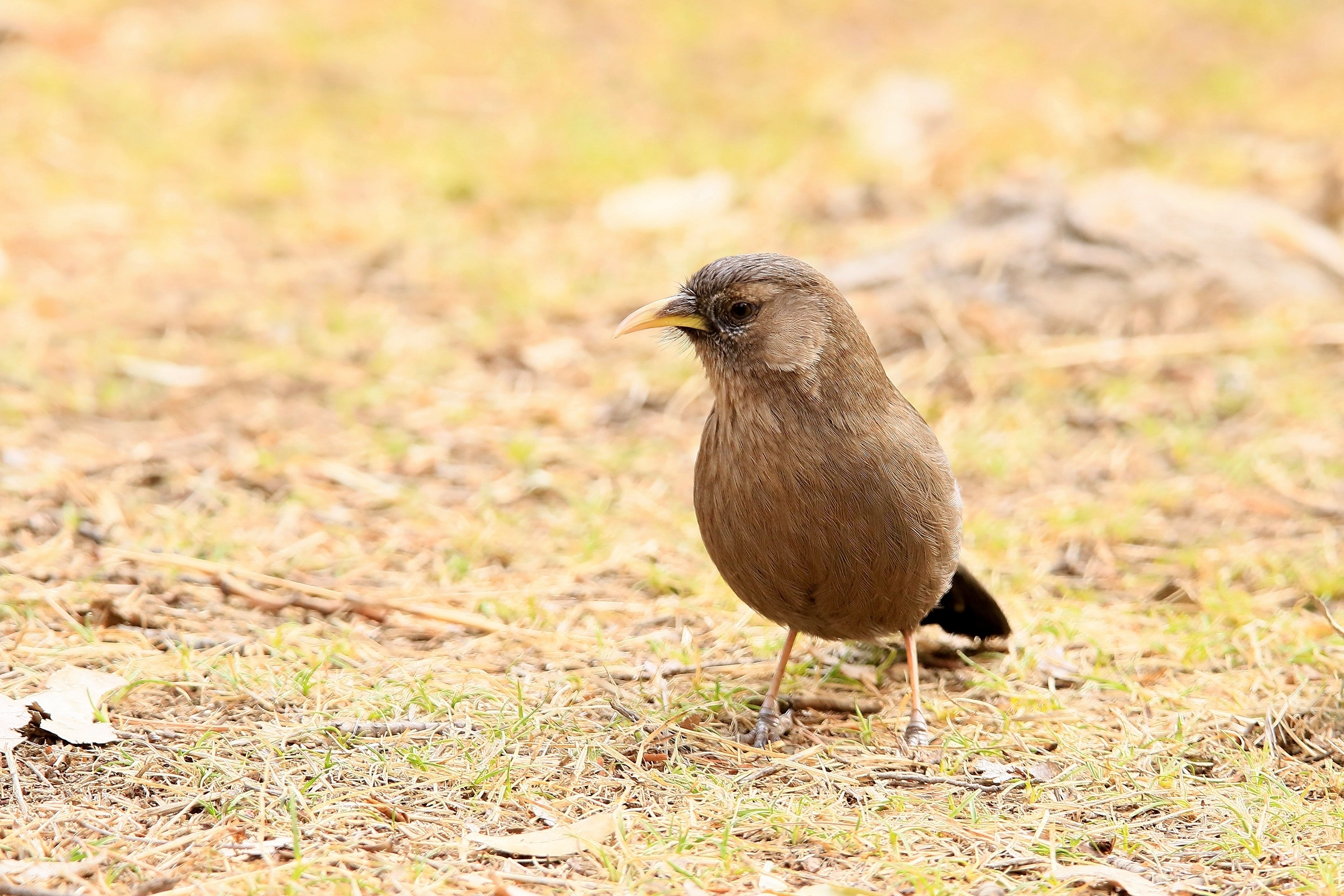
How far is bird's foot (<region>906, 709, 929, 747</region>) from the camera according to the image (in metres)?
3.82

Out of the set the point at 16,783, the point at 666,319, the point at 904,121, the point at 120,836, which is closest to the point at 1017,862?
the point at 666,319

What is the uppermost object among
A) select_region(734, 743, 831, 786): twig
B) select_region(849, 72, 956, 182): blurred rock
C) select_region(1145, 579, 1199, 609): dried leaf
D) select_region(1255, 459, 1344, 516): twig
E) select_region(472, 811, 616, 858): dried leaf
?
select_region(849, 72, 956, 182): blurred rock

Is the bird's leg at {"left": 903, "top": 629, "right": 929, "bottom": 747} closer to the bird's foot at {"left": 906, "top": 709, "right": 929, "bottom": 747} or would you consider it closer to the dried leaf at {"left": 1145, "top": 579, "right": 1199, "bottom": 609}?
the bird's foot at {"left": 906, "top": 709, "right": 929, "bottom": 747}

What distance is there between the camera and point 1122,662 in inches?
171

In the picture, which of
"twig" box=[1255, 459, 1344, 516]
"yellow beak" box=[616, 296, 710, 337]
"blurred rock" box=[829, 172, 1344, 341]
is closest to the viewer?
"yellow beak" box=[616, 296, 710, 337]

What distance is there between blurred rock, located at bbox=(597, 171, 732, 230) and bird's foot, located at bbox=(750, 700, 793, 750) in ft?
18.6

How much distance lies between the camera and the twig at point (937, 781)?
351cm

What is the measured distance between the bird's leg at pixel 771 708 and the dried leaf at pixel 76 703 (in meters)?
1.65

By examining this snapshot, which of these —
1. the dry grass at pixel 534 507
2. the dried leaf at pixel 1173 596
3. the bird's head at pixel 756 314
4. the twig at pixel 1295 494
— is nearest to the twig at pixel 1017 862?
the dry grass at pixel 534 507

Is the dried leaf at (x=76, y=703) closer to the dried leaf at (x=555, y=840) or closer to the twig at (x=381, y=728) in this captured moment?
the twig at (x=381, y=728)

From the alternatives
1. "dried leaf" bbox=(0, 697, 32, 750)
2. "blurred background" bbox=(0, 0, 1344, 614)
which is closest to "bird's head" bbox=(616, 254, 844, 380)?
"blurred background" bbox=(0, 0, 1344, 614)

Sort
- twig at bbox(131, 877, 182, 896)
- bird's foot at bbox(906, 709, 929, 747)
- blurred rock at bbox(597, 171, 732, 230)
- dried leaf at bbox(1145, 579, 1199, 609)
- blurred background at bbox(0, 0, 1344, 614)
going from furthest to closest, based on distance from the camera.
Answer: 1. blurred rock at bbox(597, 171, 732, 230)
2. blurred background at bbox(0, 0, 1344, 614)
3. dried leaf at bbox(1145, 579, 1199, 609)
4. bird's foot at bbox(906, 709, 929, 747)
5. twig at bbox(131, 877, 182, 896)

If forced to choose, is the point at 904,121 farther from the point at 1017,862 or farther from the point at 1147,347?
the point at 1017,862

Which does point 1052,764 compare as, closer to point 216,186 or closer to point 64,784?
point 64,784
